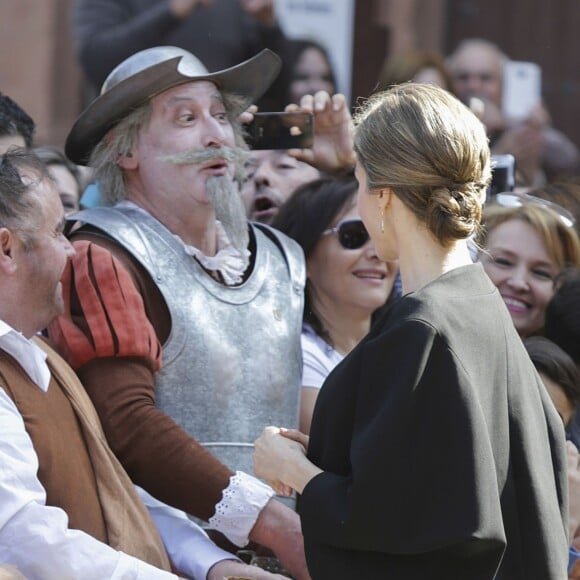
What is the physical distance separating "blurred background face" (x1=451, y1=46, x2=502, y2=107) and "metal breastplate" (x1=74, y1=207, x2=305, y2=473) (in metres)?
3.13

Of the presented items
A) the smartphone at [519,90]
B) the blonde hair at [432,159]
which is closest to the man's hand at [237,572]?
the blonde hair at [432,159]

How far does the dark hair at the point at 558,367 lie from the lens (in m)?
3.70

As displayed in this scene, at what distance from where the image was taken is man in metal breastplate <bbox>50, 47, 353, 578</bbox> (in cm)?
313

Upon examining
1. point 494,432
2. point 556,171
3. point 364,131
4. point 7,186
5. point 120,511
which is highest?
point 364,131

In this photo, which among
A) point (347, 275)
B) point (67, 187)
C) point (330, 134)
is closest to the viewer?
point (347, 275)

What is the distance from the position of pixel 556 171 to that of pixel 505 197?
8.32 ft

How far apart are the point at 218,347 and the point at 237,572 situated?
65 centimetres

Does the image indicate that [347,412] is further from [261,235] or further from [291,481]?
[261,235]

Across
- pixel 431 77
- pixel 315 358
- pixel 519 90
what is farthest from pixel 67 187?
pixel 519 90

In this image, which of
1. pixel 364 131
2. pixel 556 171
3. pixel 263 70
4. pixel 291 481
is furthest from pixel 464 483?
pixel 556 171

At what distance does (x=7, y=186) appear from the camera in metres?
2.88

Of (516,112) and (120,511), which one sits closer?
(120,511)

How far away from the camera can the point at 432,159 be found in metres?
2.48

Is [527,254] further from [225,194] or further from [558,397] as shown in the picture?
[225,194]
